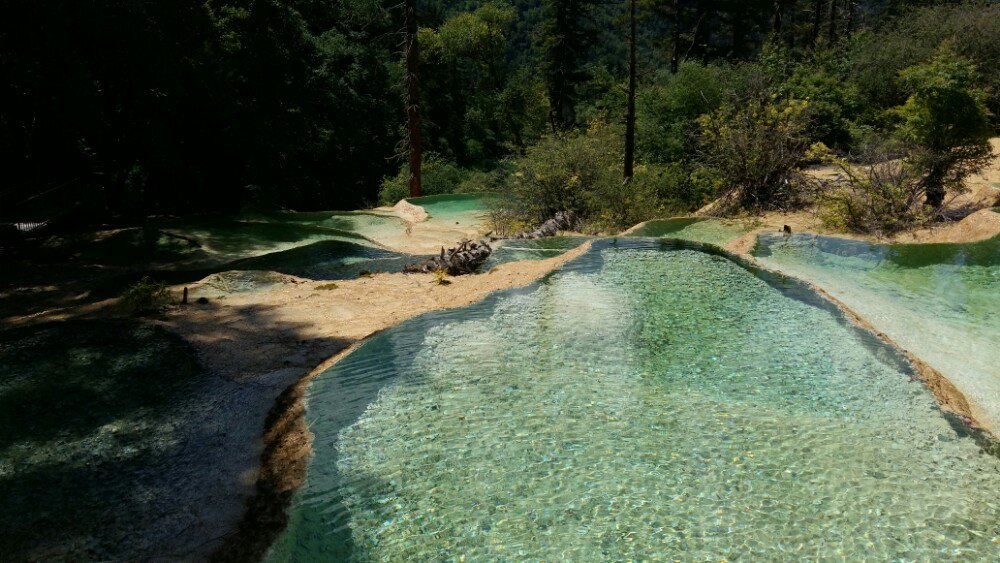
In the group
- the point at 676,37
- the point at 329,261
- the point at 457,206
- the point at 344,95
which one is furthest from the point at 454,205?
the point at 676,37

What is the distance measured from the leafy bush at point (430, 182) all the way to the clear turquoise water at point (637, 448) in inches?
735

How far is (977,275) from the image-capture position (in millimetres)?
9734

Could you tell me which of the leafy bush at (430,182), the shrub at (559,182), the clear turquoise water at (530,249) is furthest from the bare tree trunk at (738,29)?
the clear turquoise water at (530,249)

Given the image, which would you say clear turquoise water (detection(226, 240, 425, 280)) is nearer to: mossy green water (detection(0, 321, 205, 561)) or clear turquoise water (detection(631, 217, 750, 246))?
mossy green water (detection(0, 321, 205, 561))

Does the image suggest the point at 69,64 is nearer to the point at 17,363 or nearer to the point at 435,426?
the point at 17,363

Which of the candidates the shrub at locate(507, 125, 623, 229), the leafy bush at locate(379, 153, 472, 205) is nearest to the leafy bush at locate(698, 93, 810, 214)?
the shrub at locate(507, 125, 623, 229)

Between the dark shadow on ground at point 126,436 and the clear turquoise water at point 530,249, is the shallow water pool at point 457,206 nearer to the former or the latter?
the clear turquoise water at point 530,249

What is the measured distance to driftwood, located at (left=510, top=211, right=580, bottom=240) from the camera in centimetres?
1574

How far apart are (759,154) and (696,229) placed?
324 centimetres

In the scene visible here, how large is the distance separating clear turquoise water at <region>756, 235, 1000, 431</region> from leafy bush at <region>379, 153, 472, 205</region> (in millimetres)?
16357

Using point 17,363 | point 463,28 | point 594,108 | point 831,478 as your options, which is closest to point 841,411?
point 831,478

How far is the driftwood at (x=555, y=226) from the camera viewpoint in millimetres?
15742

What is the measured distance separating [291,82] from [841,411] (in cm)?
2156

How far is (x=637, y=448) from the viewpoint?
5172mm
